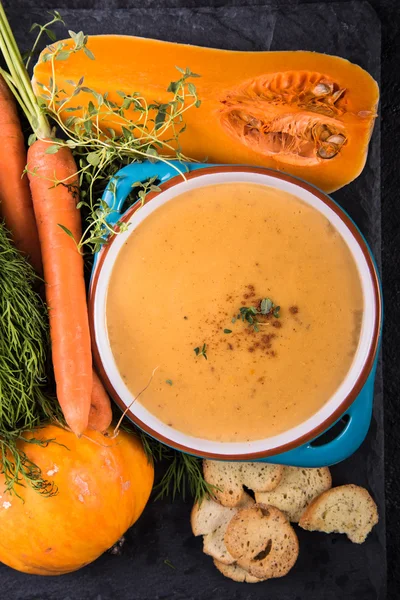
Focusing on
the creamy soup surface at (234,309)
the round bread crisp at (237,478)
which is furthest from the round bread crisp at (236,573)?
the creamy soup surface at (234,309)

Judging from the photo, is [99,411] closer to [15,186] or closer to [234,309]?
[234,309]

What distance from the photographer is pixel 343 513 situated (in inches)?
55.8

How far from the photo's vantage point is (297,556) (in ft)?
4.64

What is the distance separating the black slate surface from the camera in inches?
56.2

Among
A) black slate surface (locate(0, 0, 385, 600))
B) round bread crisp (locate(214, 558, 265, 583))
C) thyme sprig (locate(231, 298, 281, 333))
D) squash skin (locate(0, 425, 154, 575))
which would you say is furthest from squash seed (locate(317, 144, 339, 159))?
round bread crisp (locate(214, 558, 265, 583))

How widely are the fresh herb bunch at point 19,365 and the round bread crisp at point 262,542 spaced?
1.52ft

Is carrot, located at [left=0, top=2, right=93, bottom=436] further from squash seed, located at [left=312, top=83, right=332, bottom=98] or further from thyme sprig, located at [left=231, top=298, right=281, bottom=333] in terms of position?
squash seed, located at [left=312, top=83, right=332, bottom=98]

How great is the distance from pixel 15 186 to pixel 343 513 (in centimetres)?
112

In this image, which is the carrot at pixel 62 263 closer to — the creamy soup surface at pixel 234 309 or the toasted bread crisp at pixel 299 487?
the creamy soup surface at pixel 234 309

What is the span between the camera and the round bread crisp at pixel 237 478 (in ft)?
4.60

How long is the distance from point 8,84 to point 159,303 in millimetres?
569

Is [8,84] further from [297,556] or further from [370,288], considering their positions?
[297,556]

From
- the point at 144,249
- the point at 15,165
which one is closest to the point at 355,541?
the point at 144,249

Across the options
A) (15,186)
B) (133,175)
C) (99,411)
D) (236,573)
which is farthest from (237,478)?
(15,186)
